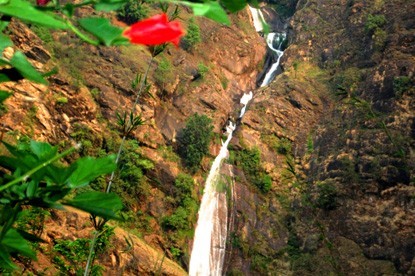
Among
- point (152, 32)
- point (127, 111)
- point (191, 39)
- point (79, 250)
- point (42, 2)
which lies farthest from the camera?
point (191, 39)

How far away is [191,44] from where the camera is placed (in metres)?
20.6

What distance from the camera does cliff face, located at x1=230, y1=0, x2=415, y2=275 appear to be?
14.0 metres

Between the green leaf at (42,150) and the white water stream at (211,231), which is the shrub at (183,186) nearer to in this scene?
the white water stream at (211,231)

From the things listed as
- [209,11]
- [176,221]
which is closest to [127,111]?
[176,221]

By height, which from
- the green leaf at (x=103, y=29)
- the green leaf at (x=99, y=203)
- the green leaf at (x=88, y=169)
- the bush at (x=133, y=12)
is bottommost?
the green leaf at (x=99, y=203)

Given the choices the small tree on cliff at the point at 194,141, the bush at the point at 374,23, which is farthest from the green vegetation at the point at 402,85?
the small tree on cliff at the point at 194,141

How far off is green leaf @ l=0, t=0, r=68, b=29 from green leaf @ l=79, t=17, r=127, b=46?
0.03 metres

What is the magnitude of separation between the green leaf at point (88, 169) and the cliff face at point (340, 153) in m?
12.3

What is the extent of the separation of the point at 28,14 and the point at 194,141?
15752mm

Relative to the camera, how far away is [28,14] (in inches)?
19.2

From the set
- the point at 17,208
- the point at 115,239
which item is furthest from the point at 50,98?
the point at 17,208

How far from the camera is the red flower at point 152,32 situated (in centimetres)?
45

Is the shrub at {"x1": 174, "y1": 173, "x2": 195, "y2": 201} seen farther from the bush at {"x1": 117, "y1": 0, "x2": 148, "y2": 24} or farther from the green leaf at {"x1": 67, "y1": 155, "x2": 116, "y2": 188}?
the green leaf at {"x1": 67, "y1": 155, "x2": 116, "y2": 188}

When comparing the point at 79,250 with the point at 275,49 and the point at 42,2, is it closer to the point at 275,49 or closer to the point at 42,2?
the point at 42,2
